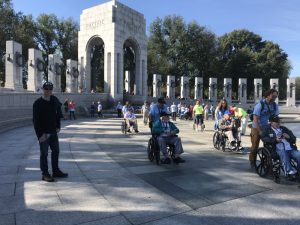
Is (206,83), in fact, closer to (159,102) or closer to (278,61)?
(278,61)

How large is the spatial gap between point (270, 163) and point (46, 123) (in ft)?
14.1

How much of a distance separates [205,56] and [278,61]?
46.0 feet

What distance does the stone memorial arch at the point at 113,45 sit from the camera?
40.0 meters

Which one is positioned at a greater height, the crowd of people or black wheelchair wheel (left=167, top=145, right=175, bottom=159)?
the crowd of people

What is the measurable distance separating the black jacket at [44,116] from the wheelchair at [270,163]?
13.5 feet

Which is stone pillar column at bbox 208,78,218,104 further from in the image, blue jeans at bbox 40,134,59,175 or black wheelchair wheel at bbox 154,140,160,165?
blue jeans at bbox 40,134,59,175

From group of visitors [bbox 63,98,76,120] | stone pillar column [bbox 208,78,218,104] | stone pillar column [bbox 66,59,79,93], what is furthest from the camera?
stone pillar column [bbox 208,78,218,104]

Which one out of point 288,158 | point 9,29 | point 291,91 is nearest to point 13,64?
point 288,158

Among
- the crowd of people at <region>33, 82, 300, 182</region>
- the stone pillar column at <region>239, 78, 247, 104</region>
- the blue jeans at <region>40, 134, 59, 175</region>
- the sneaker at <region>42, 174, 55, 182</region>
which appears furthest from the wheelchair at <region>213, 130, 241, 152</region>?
the stone pillar column at <region>239, 78, 247, 104</region>

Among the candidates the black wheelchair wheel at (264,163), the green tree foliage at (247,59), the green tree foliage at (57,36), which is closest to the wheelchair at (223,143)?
the black wheelchair wheel at (264,163)

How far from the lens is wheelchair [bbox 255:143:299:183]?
6.69 metres

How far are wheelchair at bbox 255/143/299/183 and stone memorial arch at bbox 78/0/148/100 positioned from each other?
3350cm

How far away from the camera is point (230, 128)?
11.1 meters

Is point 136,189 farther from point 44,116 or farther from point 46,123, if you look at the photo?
point 44,116
